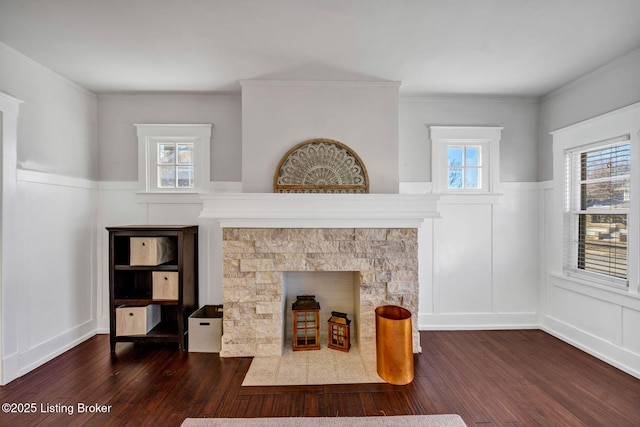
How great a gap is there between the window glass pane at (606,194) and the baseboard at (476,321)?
4.44 feet

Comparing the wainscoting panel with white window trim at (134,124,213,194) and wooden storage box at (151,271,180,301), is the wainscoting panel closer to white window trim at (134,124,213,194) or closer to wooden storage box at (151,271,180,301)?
white window trim at (134,124,213,194)

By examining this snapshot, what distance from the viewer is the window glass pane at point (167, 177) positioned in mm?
3520

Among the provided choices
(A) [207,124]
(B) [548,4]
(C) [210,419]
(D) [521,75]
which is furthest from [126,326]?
(D) [521,75]

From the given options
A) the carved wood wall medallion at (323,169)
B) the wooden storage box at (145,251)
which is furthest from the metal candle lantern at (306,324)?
the wooden storage box at (145,251)

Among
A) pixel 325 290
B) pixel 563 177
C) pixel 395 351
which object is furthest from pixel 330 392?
pixel 563 177

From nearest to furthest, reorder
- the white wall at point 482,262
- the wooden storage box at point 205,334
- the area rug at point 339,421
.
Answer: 1. the area rug at point 339,421
2. the wooden storage box at point 205,334
3. the white wall at point 482,262

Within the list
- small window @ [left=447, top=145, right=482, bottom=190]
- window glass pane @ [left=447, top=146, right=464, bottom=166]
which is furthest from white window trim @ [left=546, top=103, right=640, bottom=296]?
window glass pane @ [left=447, top=146, right=464, bottom=166]

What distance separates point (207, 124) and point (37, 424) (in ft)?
9.07

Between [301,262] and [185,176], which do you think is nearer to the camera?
[301,262]

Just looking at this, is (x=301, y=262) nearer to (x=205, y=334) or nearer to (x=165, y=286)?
(x=205, y=334)

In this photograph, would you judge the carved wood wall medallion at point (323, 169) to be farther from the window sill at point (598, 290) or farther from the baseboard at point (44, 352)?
the baseboard at point (44, 352)

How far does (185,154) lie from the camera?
3525 millimetres

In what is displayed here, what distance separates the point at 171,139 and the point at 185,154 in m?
0.21

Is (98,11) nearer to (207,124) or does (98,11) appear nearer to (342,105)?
(207,124)
